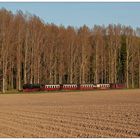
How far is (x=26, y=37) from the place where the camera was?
8788 centimetres

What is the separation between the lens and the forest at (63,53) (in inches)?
3273

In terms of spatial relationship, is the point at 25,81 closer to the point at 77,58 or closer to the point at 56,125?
the point at 77,58

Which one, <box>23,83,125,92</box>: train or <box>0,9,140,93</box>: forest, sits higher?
<box>0,9,140,93</box>: forest

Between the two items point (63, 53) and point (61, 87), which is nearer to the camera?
point (61, 87)

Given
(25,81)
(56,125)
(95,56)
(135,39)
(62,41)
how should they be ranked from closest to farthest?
(56,125)
(25,81)
(62,41)
(95,56)
(135,39)

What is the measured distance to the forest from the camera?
Result: 3273 inches

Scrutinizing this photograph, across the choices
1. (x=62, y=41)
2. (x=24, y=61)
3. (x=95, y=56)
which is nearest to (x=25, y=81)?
(x=24, y=61)

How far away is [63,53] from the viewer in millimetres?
99438

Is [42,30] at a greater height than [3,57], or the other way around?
[42,30]

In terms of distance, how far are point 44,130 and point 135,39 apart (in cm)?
9932

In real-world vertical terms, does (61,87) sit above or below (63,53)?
below

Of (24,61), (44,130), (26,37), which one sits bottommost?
(44,130)

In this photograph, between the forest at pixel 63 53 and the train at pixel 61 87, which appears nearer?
the train at pixel 61 87

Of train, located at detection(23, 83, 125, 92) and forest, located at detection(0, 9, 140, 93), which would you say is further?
forest, located at detection(0, 9, 140, 93)
